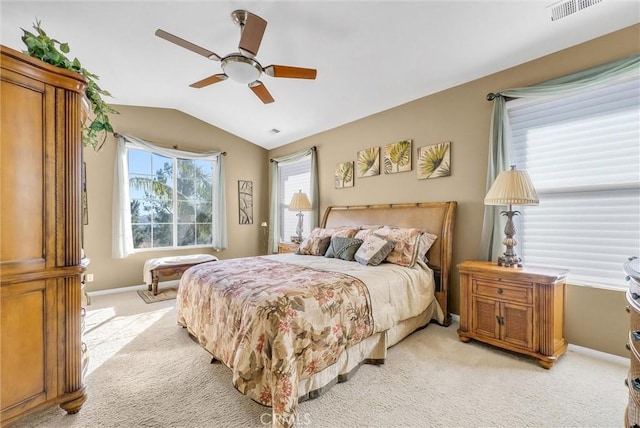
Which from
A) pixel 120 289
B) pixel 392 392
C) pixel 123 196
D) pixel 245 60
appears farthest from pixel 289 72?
pixel 120 289

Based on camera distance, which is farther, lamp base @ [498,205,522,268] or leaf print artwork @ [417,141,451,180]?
leaf print artwork @ [417,141,451,180]

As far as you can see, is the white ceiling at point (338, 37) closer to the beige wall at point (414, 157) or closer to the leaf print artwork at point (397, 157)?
the beige wall at point (414, 157)

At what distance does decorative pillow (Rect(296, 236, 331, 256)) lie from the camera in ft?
12.1

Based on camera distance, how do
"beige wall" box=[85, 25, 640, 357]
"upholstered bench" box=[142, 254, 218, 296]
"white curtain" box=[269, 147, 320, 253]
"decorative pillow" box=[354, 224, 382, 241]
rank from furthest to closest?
1. "white curtain" box=[269, 147, 320, 253]
2. "upholstered bench" box=[142, 254, 218, 296]
3. "decorative pillow" box=[354, 224, 382, 241]
4. "beige wall" box=[85, 25, 640, 357]

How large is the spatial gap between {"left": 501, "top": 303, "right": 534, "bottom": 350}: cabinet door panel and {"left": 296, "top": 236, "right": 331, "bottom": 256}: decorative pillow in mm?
2052

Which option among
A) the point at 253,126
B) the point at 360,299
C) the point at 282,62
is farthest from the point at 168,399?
the point at 253,126

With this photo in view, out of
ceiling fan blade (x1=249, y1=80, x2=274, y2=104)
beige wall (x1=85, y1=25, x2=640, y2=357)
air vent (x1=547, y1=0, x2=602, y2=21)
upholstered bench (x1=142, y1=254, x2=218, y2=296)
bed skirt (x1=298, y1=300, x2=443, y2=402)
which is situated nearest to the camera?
bed skirt (x1=298, y1=300, x2=443, y2=402)

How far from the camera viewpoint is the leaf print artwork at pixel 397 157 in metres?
3.74

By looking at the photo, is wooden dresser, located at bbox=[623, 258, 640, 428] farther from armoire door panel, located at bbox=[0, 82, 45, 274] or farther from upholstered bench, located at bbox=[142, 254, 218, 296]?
upholstered bench, located at bbox=[142, 254, 218, 296]

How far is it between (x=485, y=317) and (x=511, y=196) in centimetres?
114

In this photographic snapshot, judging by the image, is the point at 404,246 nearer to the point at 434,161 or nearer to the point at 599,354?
the point at 434,161

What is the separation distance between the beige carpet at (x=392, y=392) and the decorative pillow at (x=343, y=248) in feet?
3.61

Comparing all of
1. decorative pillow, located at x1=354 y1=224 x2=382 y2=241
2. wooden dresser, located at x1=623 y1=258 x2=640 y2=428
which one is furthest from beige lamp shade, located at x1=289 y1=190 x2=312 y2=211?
wooden dresser, located at x1=623 y1=258 x2=640 y2=428

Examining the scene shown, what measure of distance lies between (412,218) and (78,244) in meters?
3.28
